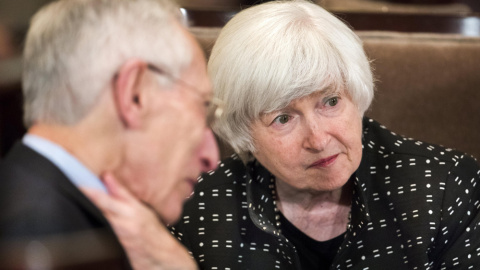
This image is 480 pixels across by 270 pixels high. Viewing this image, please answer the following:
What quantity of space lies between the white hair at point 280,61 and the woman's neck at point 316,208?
0.19 metres

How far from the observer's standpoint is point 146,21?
1078 millimetres

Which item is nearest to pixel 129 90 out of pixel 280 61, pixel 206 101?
pixel 206 101

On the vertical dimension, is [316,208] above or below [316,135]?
below

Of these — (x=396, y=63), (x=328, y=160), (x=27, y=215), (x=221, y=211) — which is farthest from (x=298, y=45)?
(x=27, y=215)

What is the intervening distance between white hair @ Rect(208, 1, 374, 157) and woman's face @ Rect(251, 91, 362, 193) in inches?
1.2

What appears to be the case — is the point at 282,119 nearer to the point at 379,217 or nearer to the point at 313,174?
the point at 313,174

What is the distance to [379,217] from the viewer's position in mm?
1813

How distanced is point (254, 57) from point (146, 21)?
63cm

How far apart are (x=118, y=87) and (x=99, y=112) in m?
0.05

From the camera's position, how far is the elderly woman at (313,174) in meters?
1.71

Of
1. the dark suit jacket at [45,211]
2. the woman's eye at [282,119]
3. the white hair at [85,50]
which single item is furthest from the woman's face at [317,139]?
the dark suit jacket at [45,211]

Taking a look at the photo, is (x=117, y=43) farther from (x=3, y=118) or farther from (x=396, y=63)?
(x=396, y=63)

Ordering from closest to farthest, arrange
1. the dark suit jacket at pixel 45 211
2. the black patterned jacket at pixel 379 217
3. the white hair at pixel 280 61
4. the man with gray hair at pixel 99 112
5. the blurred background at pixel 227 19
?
the dark suit jacket at pixel 45 211, the man with gray hair at pixel 99 112, the blurred background at pixel 227 19, the white hair at pixel 280 61, the black patterned jacket at pixel 379 217

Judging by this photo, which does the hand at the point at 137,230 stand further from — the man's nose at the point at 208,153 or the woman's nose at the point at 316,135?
the woman's nose at the point at 316,135
